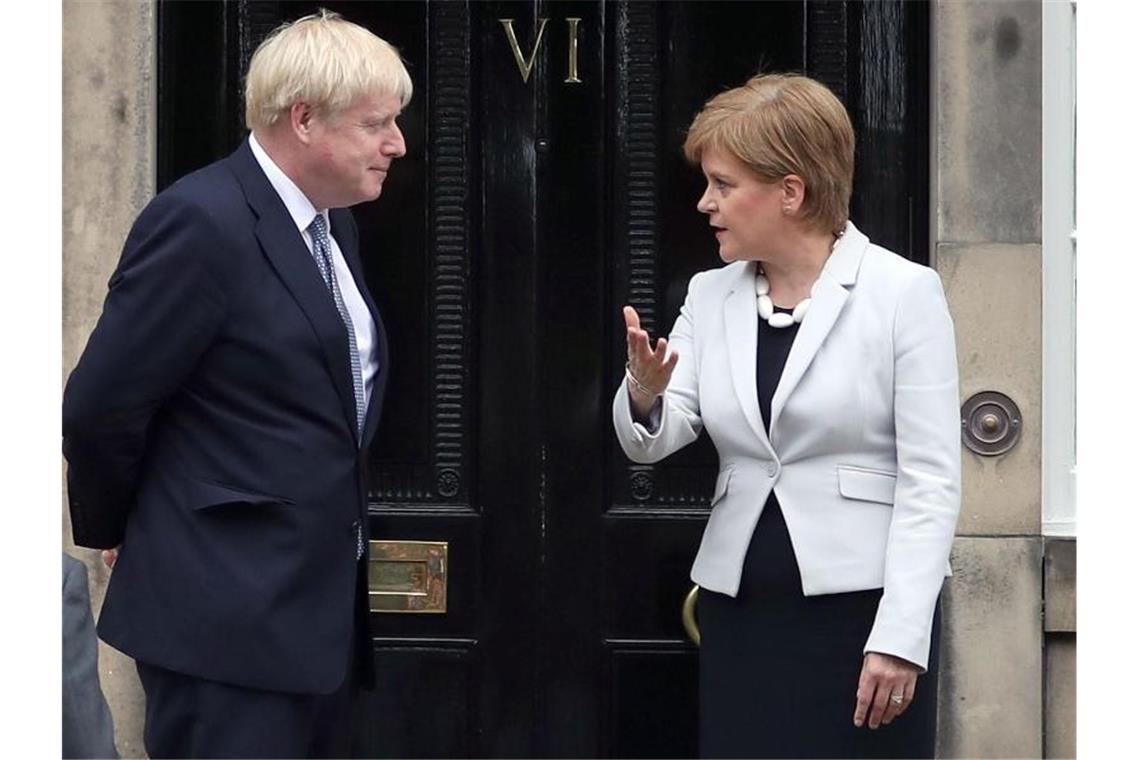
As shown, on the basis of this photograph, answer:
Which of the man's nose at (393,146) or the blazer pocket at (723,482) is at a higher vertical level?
the man's nose at (393,146)

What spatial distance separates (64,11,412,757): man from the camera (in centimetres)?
410

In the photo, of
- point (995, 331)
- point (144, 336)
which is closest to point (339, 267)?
point (144, 336)

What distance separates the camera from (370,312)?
177 inches

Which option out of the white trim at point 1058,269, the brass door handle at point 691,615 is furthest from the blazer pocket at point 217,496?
the white trim at point 1058,269

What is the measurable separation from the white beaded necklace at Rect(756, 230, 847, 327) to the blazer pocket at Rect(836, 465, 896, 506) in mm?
333

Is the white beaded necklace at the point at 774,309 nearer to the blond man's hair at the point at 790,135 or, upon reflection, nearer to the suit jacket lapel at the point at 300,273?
the blond man's hair at the point at 790,135

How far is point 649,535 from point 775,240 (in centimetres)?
172

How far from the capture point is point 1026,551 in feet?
19.3

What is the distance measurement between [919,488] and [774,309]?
1.67 feet

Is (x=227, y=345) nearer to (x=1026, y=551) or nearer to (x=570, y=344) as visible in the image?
(x=570, y=344)

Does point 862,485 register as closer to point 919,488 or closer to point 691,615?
point 919,488

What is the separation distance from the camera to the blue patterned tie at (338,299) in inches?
170

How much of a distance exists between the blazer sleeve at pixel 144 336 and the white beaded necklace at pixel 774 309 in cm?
116

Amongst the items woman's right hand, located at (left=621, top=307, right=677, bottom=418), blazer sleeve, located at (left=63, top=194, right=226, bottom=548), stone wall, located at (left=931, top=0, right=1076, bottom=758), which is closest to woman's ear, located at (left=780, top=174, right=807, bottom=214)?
woman's right hand, located at (left=621, top=307, right=677, bottom=418)
